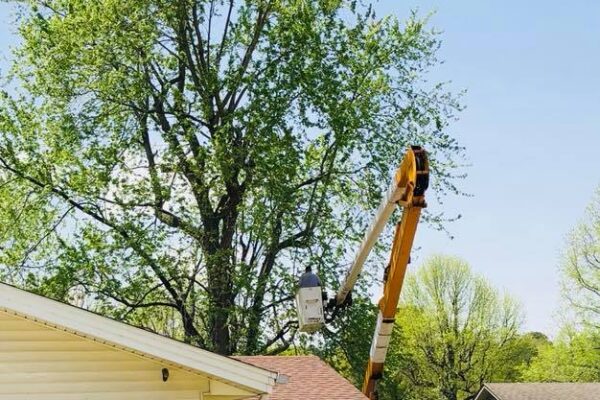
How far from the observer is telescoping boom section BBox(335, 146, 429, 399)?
32.9 feet

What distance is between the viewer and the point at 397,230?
37.9 ft

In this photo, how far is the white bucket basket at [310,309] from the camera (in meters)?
12.7

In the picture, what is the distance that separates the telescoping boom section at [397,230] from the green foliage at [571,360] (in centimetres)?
2836

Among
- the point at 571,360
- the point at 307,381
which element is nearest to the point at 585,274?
the point at 571,360

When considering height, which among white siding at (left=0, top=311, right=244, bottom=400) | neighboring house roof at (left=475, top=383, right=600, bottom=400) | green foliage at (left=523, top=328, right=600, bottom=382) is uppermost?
green foliage at (left=523, top=328, right=600, bottom=382)

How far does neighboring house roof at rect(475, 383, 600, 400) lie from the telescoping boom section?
48.0 feet

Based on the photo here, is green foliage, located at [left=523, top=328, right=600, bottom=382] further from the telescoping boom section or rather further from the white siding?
the white siding

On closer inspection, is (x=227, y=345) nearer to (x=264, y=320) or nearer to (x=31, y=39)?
(x=264, y=320)

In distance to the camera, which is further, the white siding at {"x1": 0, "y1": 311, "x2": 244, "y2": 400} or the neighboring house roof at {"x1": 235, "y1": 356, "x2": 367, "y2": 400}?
the neighboring house roof at {"x1": 235, "y1": 356, "x2": 367, "y2": 400}

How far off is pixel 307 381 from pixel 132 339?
5.14 meters

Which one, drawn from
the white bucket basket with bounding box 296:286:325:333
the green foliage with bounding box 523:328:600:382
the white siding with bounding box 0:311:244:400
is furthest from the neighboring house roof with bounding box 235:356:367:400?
the green foliage with bounding box 523:328:600:382

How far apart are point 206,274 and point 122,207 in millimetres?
3081

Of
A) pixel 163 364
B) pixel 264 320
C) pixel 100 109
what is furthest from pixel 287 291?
pixel 163 364

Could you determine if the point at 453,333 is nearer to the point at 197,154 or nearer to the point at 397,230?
the point at 197,154
